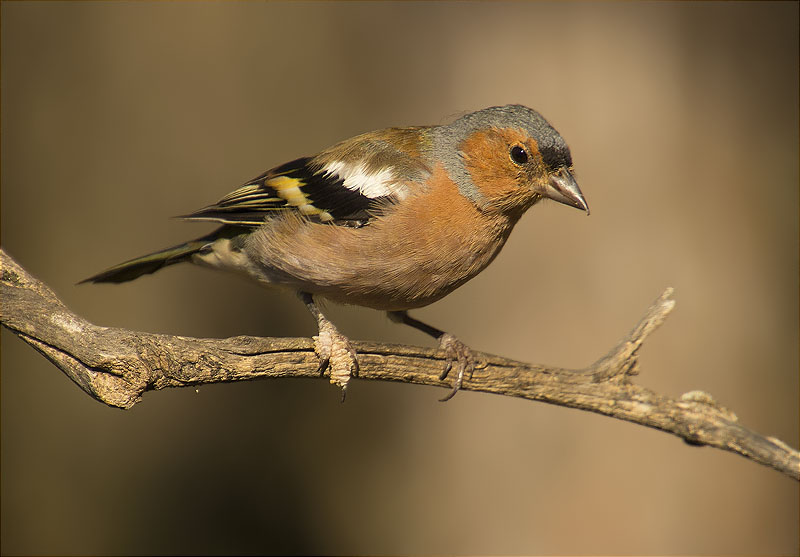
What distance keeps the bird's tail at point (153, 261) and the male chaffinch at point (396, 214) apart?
14 mm

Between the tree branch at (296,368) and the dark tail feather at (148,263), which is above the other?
the dark tail feather at (148,263)

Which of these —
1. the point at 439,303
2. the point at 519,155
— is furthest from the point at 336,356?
the point at 439,303

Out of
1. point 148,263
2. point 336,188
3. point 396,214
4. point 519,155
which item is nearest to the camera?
point 396,214

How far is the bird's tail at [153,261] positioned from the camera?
4211 millimetres

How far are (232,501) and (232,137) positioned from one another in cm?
328

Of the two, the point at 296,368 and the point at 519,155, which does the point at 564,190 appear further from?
the point at 296,368

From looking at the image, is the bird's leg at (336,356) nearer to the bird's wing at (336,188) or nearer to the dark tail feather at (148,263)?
the bird's wing at (336,188)

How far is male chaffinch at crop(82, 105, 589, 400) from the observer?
12.2 feet

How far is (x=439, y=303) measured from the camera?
6164 millimetres

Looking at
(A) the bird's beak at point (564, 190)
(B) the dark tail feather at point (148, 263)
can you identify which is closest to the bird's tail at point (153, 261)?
(B) the dark tail feather at point (148, 263)

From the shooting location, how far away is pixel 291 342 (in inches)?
132

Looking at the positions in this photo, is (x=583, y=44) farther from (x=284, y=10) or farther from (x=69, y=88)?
(x=69, y=88)

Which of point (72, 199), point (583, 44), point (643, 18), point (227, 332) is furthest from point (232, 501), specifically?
point (643, 18)

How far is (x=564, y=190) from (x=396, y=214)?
35.6 inches
